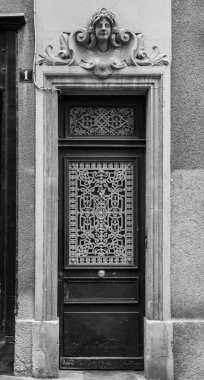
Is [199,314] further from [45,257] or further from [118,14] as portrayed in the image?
[118,14]

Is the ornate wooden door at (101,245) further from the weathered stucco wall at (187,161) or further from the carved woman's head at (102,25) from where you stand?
the carved woman's head at (102,25)

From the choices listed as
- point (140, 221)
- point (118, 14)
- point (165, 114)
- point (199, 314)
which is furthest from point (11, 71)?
point (199, 314)

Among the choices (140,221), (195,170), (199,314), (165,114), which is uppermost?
(165,114)

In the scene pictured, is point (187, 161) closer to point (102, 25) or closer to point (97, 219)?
point (97, 219)

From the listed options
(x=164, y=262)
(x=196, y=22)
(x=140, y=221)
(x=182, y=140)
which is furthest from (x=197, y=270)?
(x=196, y=22)

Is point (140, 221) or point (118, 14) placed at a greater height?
point (118, 14)

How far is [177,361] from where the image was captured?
6883 mm

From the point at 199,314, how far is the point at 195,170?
156 centimetres

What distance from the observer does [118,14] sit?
6922 millimetres

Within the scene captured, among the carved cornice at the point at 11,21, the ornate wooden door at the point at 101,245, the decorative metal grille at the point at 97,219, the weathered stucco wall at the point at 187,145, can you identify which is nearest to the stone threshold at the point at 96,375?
the ornate wooden door at the point at 101,245

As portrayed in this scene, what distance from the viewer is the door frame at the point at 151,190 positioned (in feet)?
22.6

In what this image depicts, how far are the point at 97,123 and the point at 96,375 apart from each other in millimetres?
2786

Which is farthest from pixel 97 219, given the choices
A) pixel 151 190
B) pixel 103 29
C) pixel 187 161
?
pixel 103 29

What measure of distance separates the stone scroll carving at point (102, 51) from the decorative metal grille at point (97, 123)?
0.53 meters
